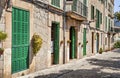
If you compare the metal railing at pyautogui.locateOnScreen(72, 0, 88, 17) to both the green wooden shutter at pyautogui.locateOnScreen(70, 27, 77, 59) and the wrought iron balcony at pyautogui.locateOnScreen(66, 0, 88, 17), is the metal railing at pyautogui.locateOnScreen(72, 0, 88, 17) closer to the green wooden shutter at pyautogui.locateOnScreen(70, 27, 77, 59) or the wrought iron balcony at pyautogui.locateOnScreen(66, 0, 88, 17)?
the wrought iron balcony at pyautogui.locateOnScreen(66, 0, 88, 17)

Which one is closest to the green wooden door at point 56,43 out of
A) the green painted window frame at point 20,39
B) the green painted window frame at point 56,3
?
the green painted window frame at point 56,3

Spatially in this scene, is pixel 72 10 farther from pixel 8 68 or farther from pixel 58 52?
pixel 8 68

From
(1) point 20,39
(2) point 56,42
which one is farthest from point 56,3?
(1) point 20,39

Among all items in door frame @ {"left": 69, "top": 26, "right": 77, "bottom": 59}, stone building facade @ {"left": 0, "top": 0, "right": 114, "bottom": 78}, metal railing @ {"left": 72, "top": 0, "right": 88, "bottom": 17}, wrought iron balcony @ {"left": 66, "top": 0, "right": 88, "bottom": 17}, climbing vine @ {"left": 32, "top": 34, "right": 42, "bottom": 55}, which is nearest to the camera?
stone building facade @ {"left": 0, "top": 0, "right": 114, "bottom": 78}

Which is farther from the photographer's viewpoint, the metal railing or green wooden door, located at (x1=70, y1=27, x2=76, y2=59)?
green wooden door, located at (x1=70, y1=27, x2=76, y2=59)

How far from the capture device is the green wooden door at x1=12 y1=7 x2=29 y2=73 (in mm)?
10714

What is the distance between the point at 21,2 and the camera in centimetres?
1121

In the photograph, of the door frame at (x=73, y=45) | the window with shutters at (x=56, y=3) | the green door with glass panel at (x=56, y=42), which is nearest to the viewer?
the window with shutters at (x=56, y=3)

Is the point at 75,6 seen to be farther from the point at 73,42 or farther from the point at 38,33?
the point at 38,33

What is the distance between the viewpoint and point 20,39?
1122 cm

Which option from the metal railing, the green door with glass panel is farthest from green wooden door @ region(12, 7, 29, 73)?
the metal railing

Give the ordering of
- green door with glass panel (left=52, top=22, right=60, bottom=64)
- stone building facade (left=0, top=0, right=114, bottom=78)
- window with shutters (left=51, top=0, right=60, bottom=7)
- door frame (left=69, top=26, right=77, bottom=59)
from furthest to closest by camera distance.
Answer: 1. door frame (left=69, top=26, right=77, bottom=59)
2. green door with glass panel (left=52, top=22, right=60, bottom=64)
3. window with shutters (left=51, top=0, right=60, bottom=7)
4. stone building facade (left=0, top=0, right=114, bottom=78)

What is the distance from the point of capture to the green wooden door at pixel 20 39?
10.7 m

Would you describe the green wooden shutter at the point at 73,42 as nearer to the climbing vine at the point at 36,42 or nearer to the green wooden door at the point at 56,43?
the green wooden door at the point at 56,43
